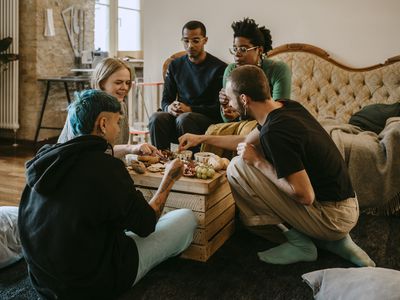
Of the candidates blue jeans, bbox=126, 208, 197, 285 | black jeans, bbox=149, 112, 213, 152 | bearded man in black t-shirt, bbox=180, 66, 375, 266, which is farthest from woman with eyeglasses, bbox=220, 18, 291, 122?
blue jeans, bbox=126, 208, 197, 285

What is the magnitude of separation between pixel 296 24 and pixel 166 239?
2959mm

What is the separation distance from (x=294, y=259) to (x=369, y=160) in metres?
1.13

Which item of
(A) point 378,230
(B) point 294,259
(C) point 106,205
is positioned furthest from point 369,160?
(C) point 106,205

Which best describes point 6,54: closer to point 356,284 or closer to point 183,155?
point 183,155

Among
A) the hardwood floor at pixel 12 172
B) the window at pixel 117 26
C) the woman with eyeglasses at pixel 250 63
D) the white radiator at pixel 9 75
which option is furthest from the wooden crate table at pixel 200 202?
the window at pixel 117 26

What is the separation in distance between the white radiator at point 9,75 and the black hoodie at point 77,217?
417cm

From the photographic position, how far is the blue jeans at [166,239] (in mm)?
1814

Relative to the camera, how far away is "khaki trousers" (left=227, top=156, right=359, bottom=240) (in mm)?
2064

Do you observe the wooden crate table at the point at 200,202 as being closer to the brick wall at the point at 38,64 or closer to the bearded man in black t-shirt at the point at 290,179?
the bearded man in black t-shirt at the point at 290,179

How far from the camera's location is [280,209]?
2115 mm

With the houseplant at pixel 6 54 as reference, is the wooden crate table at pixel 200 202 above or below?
below

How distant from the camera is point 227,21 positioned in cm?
452

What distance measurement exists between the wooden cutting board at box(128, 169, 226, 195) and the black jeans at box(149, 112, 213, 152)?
97 centimetres

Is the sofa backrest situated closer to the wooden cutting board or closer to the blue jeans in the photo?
the wooden cutting board
